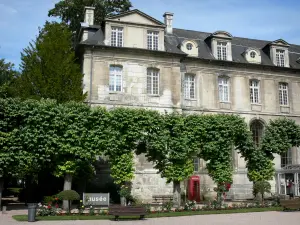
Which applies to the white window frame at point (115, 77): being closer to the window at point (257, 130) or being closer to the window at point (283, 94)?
the window at point (257, 130)

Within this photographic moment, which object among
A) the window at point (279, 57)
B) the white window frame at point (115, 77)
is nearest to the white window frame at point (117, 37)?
the white window frame at point (115, 77)

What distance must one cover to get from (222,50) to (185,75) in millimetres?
3660

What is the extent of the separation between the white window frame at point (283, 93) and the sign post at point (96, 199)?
1676 cm

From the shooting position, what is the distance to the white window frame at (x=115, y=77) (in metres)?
23.7

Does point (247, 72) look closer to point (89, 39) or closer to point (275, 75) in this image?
point (275, 75)

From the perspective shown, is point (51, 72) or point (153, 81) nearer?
point (51, 72)

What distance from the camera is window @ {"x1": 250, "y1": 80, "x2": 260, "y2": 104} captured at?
27.3m

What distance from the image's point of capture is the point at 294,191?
23609mm

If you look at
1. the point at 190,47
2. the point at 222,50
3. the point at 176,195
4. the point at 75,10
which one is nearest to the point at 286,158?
the point at 222,50

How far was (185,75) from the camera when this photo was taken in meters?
26.1

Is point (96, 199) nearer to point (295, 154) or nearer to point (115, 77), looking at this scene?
point (115, 77)

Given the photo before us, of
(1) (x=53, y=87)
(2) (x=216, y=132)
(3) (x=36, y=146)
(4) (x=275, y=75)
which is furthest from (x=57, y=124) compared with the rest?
(4) (x=275, y=75)

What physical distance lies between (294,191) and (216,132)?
25.8 feet

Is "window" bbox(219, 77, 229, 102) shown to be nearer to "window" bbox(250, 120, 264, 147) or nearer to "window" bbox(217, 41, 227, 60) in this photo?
"window" bbox(217, 41, 227, 60)
